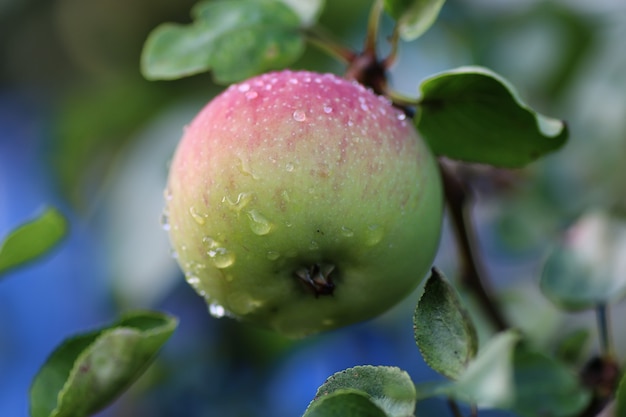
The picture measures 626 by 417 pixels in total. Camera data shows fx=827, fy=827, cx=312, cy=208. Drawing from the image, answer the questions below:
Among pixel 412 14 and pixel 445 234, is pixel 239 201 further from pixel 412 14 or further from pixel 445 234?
pixel 445 234

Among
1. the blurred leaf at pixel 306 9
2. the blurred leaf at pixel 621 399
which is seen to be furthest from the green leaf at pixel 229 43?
the blurred leaf at pixel 621 399

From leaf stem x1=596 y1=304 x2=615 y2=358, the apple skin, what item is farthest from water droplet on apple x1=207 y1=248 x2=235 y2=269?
leaf stem x1=596 y1=304 x2=615 y2=358

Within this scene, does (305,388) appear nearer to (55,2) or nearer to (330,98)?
(330,98)

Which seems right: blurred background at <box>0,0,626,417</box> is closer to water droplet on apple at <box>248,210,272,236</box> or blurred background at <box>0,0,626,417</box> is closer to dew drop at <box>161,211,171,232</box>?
dew drop at <box>161,211,171,232</box>

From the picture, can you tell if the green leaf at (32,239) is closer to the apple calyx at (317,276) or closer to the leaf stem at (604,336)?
the apple calyx at (317,276)

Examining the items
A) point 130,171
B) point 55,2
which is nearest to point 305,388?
point 130,171

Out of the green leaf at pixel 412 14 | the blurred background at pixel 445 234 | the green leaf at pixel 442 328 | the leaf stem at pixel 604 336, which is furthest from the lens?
the blurred background at pixel 445 234

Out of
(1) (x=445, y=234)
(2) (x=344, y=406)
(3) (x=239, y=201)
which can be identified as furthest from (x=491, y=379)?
(1) (x=445, y=234)
